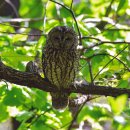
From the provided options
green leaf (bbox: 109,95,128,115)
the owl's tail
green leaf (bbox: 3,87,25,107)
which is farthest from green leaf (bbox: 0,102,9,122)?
green leaf (bbox: 109,95,128,115)

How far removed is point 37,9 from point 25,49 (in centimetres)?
305

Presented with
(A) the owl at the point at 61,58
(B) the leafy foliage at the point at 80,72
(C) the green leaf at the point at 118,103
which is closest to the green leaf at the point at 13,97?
(B) the leafy foliage at the point at 80,72

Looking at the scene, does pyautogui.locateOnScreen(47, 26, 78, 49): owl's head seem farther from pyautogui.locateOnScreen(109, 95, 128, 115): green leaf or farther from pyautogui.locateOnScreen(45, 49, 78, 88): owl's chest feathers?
pyautogui.locateOnScreen(109, 95, 128, 115): green leaf

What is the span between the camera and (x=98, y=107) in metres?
3.97

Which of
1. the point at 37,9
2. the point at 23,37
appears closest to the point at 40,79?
the point at 23,37

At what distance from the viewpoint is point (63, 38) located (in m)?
3.55

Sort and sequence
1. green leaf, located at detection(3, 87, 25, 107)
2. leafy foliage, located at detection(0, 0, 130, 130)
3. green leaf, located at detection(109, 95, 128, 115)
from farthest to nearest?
green leaf, located at detection(3, 87, 25, 107)
leafy foliage, located at detection(0, 0, 130, 130)
green leaf, located at detection(109, 95, 128, 115)

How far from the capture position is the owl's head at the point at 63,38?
3.52 m

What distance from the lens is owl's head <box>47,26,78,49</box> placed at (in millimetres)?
3516

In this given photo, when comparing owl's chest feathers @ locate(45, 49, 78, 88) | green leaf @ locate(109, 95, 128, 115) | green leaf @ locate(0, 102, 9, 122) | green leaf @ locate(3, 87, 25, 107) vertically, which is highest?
owl's chest feathers @ locate(45, 49, 78, 88)

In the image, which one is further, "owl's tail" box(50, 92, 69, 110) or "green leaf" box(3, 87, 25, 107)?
"owl's tail" box(50, 92, 69, 110)

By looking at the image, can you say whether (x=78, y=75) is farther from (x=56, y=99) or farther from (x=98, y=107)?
(x=98, y=107)

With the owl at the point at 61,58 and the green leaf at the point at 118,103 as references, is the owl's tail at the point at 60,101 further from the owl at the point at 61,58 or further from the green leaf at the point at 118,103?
the green leaf at the point at 118,103

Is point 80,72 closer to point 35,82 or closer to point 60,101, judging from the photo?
point 60,101
